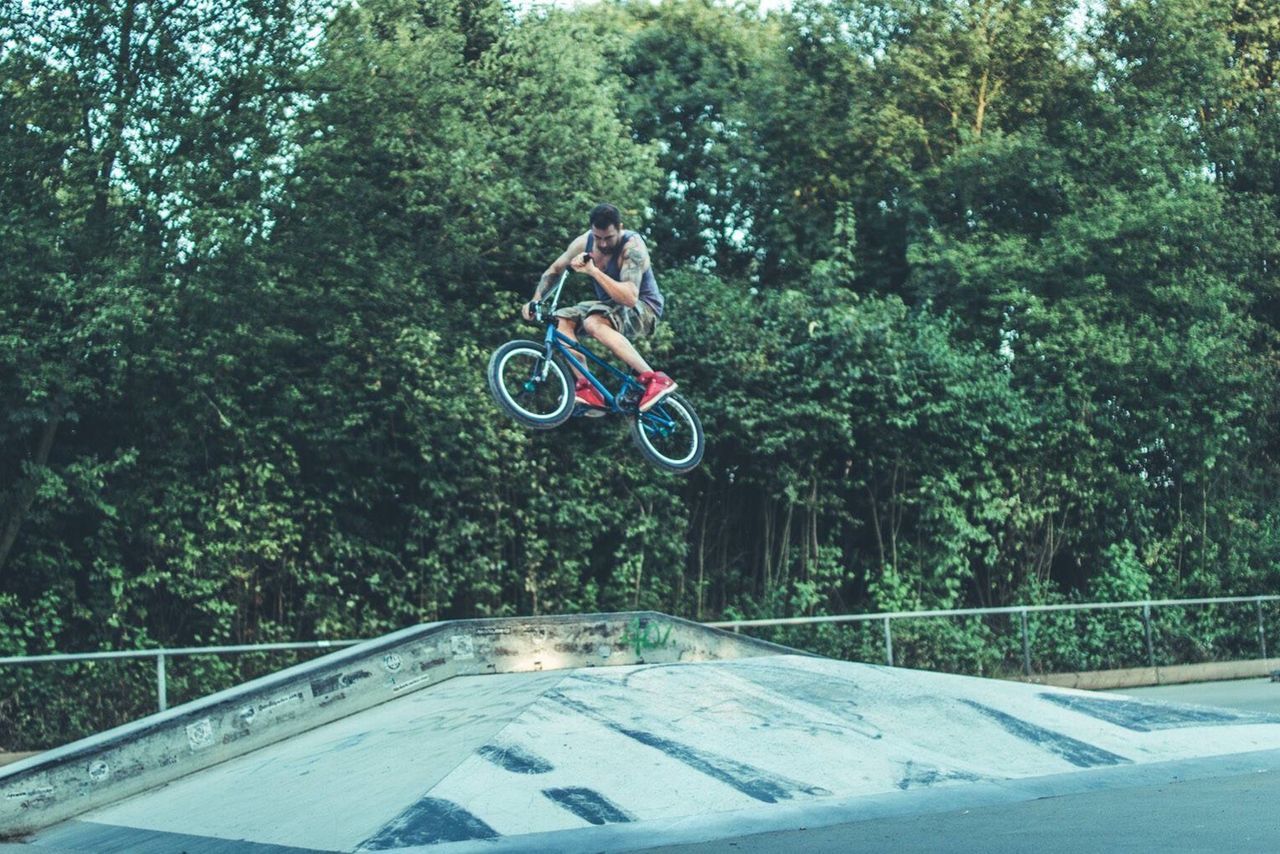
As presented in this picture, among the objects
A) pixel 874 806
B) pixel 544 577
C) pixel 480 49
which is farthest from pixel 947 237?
pixel 874 806

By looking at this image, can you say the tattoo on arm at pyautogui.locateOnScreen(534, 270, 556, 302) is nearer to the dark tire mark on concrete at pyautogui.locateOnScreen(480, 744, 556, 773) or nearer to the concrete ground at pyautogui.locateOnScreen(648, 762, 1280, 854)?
the dark tire mark on concrete at pyautogui.locateOnScreen(480, 744, 556, 773)

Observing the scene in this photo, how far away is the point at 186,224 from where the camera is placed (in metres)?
15.6

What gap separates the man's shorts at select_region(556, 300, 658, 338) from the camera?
1198cm

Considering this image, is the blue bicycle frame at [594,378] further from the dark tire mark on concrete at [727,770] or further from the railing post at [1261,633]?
the railing post at [1261,633]

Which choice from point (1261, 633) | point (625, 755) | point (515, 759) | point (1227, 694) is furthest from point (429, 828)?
point (1261, 633)

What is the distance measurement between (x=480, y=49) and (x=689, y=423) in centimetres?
928

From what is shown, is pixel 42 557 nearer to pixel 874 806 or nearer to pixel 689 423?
pixel 689 423

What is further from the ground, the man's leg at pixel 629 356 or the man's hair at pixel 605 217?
the man's hair at pixel 605 217

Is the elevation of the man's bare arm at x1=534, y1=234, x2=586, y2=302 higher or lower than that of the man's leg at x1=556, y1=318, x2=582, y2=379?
higher

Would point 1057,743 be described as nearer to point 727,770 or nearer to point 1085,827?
point 727,770

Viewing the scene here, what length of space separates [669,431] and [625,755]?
4782 millimetres

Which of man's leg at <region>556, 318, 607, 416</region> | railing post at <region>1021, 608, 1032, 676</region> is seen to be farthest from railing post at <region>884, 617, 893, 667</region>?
man's leg at <region>556, 318, 607, 416</region>

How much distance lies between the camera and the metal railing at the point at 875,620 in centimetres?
1332

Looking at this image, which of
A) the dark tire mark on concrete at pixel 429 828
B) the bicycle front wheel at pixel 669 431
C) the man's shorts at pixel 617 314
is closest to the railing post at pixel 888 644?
the bicycle front wheel at pixel 669 431
